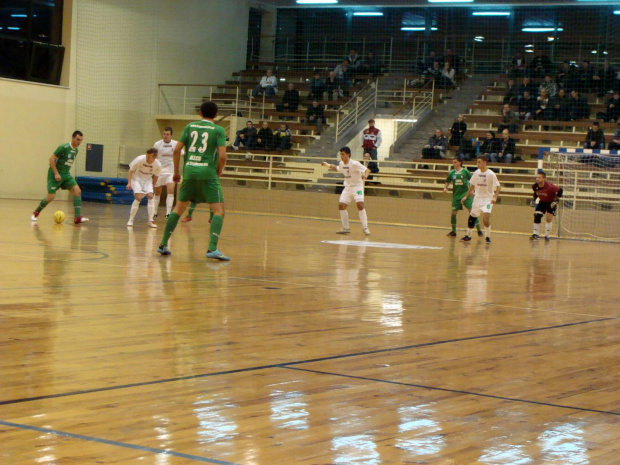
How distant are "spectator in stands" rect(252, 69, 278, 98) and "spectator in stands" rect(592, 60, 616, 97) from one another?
465 inches

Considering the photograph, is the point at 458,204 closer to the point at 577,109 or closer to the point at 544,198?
the point at 544,198

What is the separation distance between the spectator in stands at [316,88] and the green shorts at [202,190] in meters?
23.2

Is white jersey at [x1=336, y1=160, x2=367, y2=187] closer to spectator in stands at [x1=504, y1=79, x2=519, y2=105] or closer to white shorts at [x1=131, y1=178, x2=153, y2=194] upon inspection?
white shorts at [x1=131, y1=178, x2=153, y2=194]

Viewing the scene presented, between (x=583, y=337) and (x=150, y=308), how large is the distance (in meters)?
3.26

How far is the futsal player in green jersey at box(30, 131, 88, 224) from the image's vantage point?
1744cm

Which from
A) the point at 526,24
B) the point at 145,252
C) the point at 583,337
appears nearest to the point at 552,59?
the point at 526,24

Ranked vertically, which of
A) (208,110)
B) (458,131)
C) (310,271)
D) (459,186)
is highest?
(458,131)

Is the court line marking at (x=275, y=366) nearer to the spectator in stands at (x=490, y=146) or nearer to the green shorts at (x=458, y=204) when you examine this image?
the green shorts at (x=458, y=204)

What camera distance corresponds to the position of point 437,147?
28578 millimetres

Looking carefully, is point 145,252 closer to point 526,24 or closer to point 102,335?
point 102,335

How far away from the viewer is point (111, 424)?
3625mm

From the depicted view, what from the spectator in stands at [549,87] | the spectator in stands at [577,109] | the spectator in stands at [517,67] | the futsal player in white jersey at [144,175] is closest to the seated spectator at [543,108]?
the spectator in stands at [549,87]

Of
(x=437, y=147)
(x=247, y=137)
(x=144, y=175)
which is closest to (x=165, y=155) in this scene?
(x=144, y=175)

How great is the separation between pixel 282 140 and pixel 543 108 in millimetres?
8809
